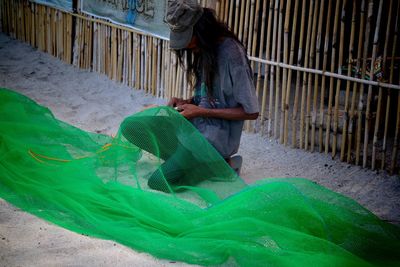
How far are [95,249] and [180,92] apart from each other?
2.70m

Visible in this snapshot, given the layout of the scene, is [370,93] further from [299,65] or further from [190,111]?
[190,111]

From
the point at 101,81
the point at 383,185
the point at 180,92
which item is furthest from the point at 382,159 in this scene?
the point at 101,81

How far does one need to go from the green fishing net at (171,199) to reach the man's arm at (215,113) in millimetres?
142

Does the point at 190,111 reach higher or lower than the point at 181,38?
lower

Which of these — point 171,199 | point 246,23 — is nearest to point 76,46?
point 246,23

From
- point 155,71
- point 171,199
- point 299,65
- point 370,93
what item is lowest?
point 171,199

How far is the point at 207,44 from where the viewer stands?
3.49 meters

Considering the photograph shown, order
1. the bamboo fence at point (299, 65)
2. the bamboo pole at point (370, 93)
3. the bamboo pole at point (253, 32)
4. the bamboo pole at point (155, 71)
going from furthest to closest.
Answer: the bamboo pole at point (155, 71) < the bamboo pole at point (253, 32) < the bamboo fence at point (299, 65) < the bamboo pole at point (370, 93)

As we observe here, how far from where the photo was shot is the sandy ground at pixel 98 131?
2637 mm

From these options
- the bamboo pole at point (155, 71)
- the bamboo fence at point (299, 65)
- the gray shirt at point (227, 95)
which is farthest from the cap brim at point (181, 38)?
the bamboo pole at point (155, 71)

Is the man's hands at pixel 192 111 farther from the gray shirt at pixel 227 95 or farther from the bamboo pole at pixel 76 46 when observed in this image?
the bamboo pole at pixel 76 46

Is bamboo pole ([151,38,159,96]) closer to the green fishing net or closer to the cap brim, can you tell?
the green fishing net

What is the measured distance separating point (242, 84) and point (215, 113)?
0.77ft

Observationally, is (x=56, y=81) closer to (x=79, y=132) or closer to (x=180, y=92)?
(x=180, y=92)
